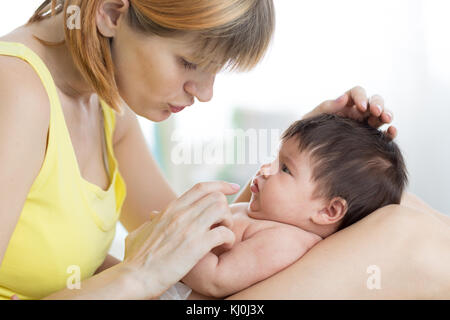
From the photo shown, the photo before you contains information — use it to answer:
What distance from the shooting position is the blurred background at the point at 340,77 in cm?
279

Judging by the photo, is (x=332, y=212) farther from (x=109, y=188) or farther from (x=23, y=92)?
(x=23, y=92)

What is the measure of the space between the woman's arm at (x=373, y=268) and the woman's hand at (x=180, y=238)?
0.37 feet

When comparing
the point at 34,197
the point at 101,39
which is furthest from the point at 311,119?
the point at 34,197

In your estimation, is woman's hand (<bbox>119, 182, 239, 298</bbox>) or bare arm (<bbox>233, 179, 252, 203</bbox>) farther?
bare arm (<bbox>233, 179, 252, 203</bbox>)

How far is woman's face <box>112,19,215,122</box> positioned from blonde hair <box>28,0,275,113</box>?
2 cm

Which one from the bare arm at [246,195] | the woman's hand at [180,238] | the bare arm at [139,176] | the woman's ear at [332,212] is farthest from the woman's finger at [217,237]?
the bare arm at [139,176]

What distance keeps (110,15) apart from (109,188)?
431 mm

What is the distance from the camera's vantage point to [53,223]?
3.57 feet

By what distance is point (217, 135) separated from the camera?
9.11 feet

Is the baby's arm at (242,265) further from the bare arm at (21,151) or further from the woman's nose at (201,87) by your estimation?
the woman's nose at (201,87)

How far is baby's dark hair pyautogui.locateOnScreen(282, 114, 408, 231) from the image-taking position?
3.51 feet

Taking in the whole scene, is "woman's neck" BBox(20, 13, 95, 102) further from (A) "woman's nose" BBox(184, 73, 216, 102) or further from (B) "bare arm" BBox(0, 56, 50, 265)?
(A) "woman's nose" BBox(184, 73, 216, 102)

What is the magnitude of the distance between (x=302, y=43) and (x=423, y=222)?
6.52ft

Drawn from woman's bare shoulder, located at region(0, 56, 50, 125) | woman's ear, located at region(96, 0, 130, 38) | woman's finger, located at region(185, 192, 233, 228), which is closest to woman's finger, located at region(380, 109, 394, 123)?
woman's finger, located at region(185, 192, 233, 228)
